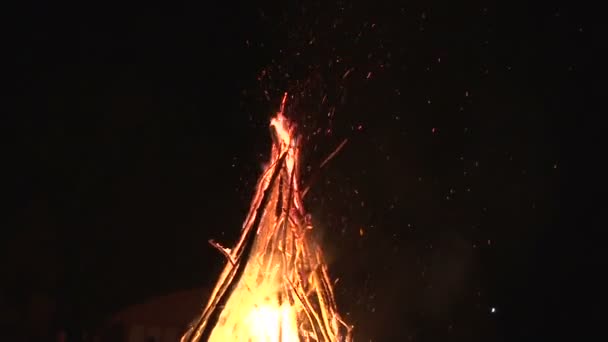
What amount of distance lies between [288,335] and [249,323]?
0.61 ft

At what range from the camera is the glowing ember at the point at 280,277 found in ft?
9.79

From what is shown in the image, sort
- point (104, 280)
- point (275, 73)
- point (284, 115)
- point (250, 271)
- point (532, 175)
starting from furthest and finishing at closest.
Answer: point (532, 175)
point (104, 280)
point (275, 73)
point (284, 115)
point (250, 271)

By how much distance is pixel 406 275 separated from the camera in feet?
24.5

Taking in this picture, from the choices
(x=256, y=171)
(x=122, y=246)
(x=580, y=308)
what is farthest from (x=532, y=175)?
(x=122, y=246)

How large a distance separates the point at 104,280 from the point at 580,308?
6348mm

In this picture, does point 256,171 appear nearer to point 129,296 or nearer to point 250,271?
point 129,296

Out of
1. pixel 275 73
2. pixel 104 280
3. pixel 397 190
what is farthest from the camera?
pixel 397 190

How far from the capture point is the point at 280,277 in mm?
3100

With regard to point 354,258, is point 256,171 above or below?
above

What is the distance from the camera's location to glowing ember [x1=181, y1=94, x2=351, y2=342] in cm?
298

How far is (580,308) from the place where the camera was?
9.30 m

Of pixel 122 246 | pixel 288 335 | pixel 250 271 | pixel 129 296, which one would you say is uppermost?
pixel 122 246

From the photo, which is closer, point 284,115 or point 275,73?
point 284,115

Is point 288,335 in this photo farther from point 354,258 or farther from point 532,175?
point 532,175
